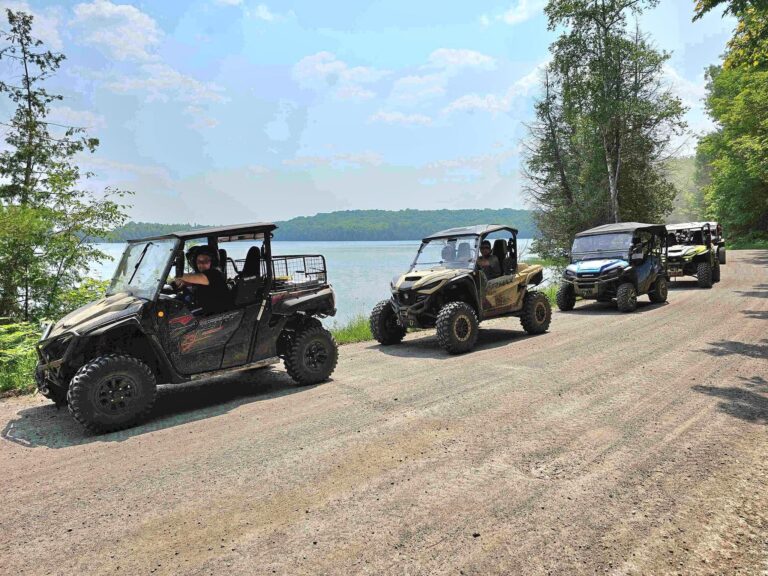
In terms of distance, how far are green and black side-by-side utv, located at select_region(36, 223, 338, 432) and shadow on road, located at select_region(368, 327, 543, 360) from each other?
7.26 feet

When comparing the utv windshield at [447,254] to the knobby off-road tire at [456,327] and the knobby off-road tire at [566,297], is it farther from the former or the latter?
the knobby off-road tire at [566,297]

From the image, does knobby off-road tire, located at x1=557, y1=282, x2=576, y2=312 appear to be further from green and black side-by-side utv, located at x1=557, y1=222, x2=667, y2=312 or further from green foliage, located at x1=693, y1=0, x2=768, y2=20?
green foliage, located at x1=693, y1=0, x2=768, y2=20

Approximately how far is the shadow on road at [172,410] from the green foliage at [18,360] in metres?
1.32

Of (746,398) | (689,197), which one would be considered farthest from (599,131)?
(689,197)

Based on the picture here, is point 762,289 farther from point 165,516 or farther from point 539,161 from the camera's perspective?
point 539,161

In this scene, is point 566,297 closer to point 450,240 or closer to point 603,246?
point 603,246

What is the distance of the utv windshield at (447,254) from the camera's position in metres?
9.40

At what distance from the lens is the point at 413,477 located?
12.2 feet

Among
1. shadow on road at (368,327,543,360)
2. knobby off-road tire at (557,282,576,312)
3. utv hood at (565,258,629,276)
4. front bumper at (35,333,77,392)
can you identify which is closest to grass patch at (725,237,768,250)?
utv hood at (565,258,629,276)

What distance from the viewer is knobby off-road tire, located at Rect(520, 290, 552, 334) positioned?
988cm

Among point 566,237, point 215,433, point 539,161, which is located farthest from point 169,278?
point 539,161

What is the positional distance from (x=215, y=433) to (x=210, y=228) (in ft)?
8.44

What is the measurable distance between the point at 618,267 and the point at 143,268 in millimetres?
11481

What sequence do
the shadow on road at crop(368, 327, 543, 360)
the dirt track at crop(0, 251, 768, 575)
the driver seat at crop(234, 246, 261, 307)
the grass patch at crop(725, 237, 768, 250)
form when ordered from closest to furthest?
1. the dirt track at crop(0, 251, 768, 575)
2. the driver seat at crop(234, 246, 261, 307)
3. the shadow on road at crop(368, 327, 543, 360)
4. the grass patch at crop(725, 237, 768, 250)
